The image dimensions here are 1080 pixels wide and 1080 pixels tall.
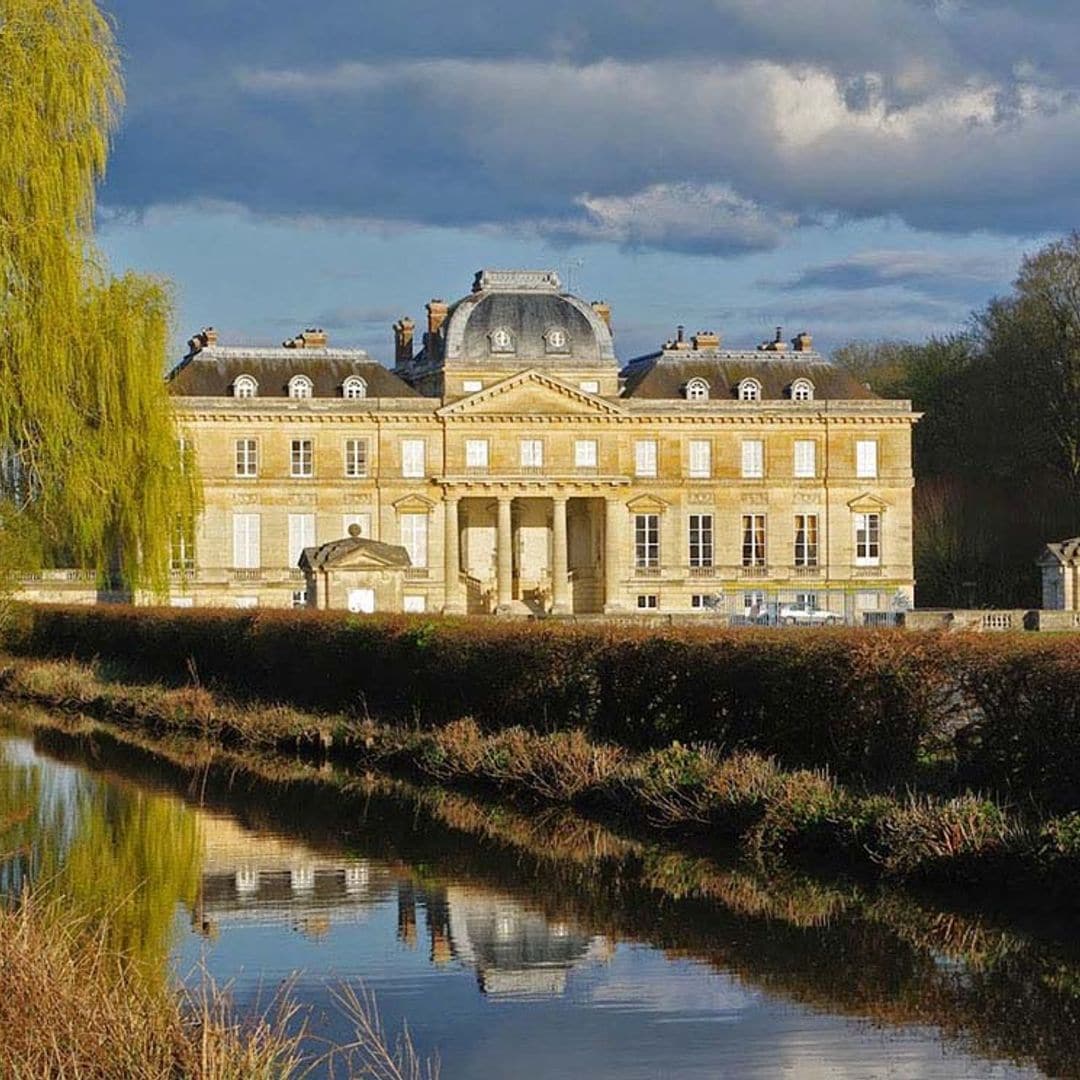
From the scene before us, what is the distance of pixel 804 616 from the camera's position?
178ft

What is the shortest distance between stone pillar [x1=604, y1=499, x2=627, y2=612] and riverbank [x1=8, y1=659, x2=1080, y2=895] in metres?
37.6

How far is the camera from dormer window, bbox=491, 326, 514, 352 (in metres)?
63.6

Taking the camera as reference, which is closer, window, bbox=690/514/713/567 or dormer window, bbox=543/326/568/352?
window, bbox=690/514/713/567

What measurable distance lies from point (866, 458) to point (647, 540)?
720cm

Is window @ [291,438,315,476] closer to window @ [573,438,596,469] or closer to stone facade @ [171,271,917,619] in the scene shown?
stone facade @ [171,271,917,619]

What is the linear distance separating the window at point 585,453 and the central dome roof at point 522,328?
2568mm

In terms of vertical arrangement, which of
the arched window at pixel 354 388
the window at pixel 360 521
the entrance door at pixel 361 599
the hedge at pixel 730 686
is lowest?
the hedge at pixel 730 686

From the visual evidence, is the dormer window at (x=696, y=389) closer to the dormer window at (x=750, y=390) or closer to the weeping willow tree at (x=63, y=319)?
the dormer window at (x=750, y=390)

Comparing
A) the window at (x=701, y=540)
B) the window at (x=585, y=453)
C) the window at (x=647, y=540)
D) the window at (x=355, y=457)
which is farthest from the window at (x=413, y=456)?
the window at (x=701, y=540)

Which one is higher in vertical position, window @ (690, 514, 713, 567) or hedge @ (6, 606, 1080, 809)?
window @ (690, 514, 713, 567)

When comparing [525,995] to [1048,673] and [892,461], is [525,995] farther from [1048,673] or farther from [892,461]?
[892,461]

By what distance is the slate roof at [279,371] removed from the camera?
2441 inches

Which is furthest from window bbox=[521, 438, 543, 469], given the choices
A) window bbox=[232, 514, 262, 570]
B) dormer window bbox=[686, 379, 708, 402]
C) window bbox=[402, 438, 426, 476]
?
window bbox=[232, 514, 262, 570]

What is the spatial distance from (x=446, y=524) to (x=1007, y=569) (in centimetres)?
1731
